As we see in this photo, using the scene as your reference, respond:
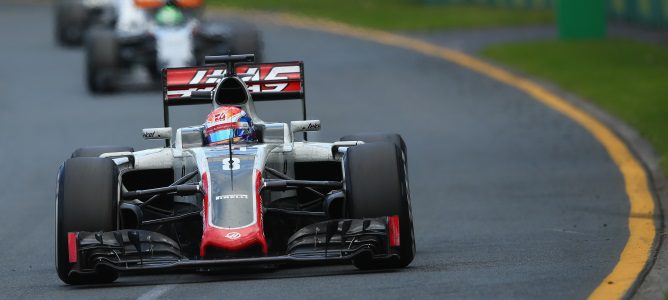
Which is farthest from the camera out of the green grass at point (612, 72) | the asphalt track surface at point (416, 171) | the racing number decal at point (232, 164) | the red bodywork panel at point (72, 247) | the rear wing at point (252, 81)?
the green grass at point (612, 72)

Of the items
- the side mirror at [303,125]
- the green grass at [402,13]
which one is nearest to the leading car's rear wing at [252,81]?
the side mirror at [303,125]

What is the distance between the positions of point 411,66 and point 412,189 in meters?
11.4

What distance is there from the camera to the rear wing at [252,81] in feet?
44.2

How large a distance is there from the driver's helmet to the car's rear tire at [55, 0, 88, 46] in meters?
22.2

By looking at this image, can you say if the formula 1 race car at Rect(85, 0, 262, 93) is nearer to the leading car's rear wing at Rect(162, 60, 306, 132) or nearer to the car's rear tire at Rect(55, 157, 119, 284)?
the leading car's rear wing at Rect(162, 60, 306, 132)

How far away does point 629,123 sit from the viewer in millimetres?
20641

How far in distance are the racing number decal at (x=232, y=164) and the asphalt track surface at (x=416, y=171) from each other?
2.19 ft

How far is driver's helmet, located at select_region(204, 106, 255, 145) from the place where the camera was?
499 inches

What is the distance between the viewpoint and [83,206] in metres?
11.6

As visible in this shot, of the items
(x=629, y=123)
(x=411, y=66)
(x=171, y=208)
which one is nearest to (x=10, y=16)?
(x=411, y=66)

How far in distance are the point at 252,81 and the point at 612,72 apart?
13.1 m

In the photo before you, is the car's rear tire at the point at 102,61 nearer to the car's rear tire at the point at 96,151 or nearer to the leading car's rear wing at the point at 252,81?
the leading car's rear wing at the point at 252,81

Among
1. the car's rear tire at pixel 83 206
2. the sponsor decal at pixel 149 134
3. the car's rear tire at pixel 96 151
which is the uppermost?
the sponsor decal at pixel 149 134

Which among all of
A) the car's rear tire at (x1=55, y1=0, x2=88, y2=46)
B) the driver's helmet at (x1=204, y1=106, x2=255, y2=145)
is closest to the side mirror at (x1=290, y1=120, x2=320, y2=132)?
the driver's helmet at (x1=204, y1=106, x2=255, y2=145)
